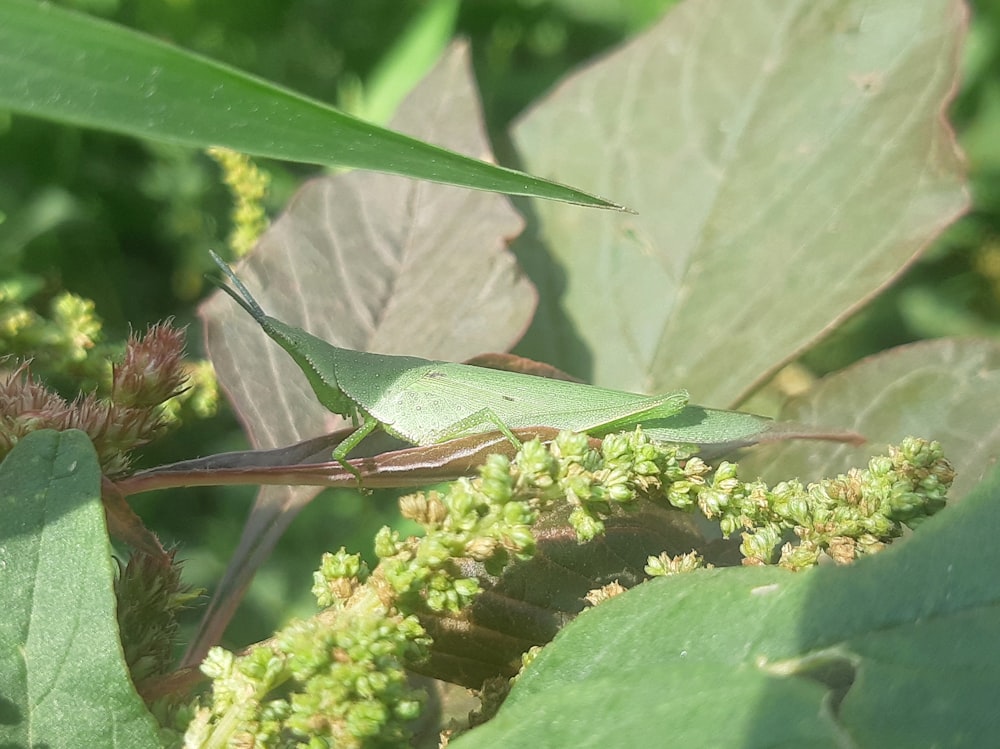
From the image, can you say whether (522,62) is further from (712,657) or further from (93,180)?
(712,657)

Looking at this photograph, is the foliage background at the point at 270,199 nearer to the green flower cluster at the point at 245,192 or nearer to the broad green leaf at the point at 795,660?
the green flower cluster at the point at 245,192

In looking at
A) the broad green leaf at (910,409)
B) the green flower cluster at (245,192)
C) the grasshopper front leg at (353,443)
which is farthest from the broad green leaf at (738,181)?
the green flower cluster at (245,192)

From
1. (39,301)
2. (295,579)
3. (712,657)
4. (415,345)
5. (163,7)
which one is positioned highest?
(163,7)

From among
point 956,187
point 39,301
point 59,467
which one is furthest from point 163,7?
point 956,187

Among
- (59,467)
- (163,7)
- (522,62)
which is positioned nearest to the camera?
(59,467)

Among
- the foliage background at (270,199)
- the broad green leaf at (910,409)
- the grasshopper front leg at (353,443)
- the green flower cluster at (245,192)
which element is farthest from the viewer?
the foliage background at (270,199)

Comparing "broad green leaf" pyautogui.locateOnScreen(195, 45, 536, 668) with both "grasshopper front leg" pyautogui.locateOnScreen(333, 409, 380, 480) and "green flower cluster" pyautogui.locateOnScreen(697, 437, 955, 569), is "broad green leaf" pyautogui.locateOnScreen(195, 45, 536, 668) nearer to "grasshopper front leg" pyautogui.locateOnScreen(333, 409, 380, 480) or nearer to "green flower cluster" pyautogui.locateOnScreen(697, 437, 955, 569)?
"grasshopper front leg" pyautogui.locateOnScreen(333, 409, 380, 480)

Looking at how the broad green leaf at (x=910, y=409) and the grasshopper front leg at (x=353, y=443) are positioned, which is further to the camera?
the broad green leaf at (x=910, y=409)

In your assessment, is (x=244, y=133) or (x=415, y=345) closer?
(x=244, y=133)
